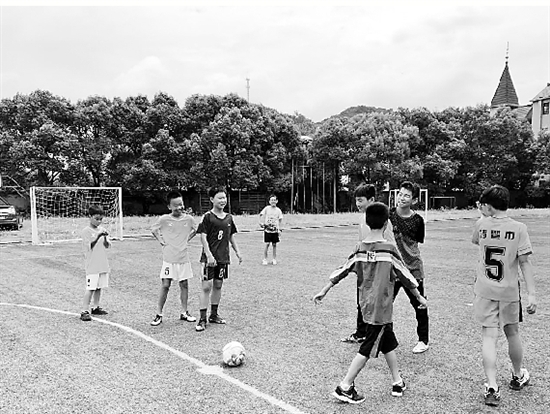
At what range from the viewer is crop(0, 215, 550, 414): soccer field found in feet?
12.2

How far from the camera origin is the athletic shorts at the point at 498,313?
12.2ft

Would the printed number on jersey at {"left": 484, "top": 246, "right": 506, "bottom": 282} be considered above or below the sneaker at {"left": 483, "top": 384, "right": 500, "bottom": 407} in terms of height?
above

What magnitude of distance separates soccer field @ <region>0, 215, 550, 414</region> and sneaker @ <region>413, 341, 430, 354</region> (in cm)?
5

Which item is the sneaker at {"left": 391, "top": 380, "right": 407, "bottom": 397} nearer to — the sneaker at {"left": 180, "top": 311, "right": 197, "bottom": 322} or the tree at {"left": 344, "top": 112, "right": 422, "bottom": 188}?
the sneaker at {"left": 180, "top": 311, "right": 197, "bottom": 322}

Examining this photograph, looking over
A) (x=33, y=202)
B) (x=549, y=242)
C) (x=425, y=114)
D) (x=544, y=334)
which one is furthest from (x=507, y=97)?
(x=544, y=334)

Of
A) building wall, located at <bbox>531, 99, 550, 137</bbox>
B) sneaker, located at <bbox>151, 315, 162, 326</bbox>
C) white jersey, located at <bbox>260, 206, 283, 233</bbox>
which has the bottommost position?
sneaker, located at <bbox>151, 315, 162, 326</bbox>

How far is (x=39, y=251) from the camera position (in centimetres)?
1443

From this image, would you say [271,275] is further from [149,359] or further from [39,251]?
[39,251]

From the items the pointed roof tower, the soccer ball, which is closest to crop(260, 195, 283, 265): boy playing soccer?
the soccer ball

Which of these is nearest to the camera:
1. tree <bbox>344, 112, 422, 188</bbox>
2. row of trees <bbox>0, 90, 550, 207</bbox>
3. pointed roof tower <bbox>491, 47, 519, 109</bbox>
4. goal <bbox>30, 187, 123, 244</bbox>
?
goal <bbox>30, 187, 123, 244</bbox>

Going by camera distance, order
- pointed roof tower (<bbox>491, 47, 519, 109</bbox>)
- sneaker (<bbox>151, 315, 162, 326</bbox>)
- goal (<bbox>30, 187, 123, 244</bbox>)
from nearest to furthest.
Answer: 1. sneaker (<bbox>151, 315, 162, 326</bbox>)
2. goal (<bbox>30, 187, 123, 244</bbox>)
3. pointed roof tower (<bbox>491, 47, 519, 109</bbox>)

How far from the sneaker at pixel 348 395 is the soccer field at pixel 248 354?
69 mm

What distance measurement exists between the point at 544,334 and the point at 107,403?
480 cm

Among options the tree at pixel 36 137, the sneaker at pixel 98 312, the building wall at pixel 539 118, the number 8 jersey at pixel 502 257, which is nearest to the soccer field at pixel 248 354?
the sneaker at pixel 98 312
